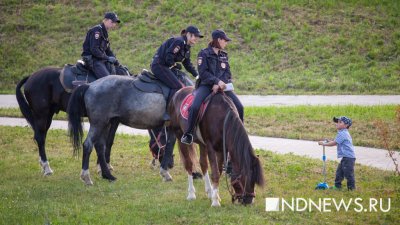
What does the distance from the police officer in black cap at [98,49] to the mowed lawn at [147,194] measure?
2.06 metres

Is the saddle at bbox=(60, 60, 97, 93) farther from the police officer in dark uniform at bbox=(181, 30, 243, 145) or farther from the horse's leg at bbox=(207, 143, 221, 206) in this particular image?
the horse's leg at bbox=(207, 143, 221, 206)

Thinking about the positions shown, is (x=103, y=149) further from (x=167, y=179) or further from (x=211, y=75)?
(x=211, y=75)

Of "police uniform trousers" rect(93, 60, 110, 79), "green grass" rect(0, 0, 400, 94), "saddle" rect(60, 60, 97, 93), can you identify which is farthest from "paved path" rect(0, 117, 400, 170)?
"green grass" rect(0, 0, 400, 94)

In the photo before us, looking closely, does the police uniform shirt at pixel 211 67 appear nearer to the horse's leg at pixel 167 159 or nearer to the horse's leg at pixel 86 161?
the horse's leg at pixel 167 159

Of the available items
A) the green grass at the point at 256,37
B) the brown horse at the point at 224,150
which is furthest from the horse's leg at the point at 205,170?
the green grass at the point at 256,37

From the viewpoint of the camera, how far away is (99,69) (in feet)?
44.9

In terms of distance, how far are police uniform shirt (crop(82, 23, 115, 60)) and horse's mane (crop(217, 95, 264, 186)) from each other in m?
4.30

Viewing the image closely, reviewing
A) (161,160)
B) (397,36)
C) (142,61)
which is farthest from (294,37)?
(161,160)

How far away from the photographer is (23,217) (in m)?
9.66

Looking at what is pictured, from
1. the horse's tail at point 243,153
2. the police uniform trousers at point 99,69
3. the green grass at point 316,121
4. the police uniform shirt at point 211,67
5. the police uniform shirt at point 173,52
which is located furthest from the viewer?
the green grass at point 316,121

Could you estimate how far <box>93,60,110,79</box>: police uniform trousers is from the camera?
44.8 feet

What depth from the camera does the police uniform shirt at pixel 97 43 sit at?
1352 centimetres

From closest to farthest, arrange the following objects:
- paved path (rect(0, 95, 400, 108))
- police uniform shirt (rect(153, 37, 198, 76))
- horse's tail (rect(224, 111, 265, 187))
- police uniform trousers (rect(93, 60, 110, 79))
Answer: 1. horse's tail (rect(224, 111, 265, 187))
2. police uniform shirt (rect(153, 37, 198, 76))
3. police uniform trousers (rect(93, 60, 110, 79))
4. paved path (rect(0, 95, 400, 108))

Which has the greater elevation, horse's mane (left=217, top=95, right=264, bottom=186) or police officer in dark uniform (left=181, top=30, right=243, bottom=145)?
police officer in dark uniform (left=181, top=30, right=243, bottom=145)
